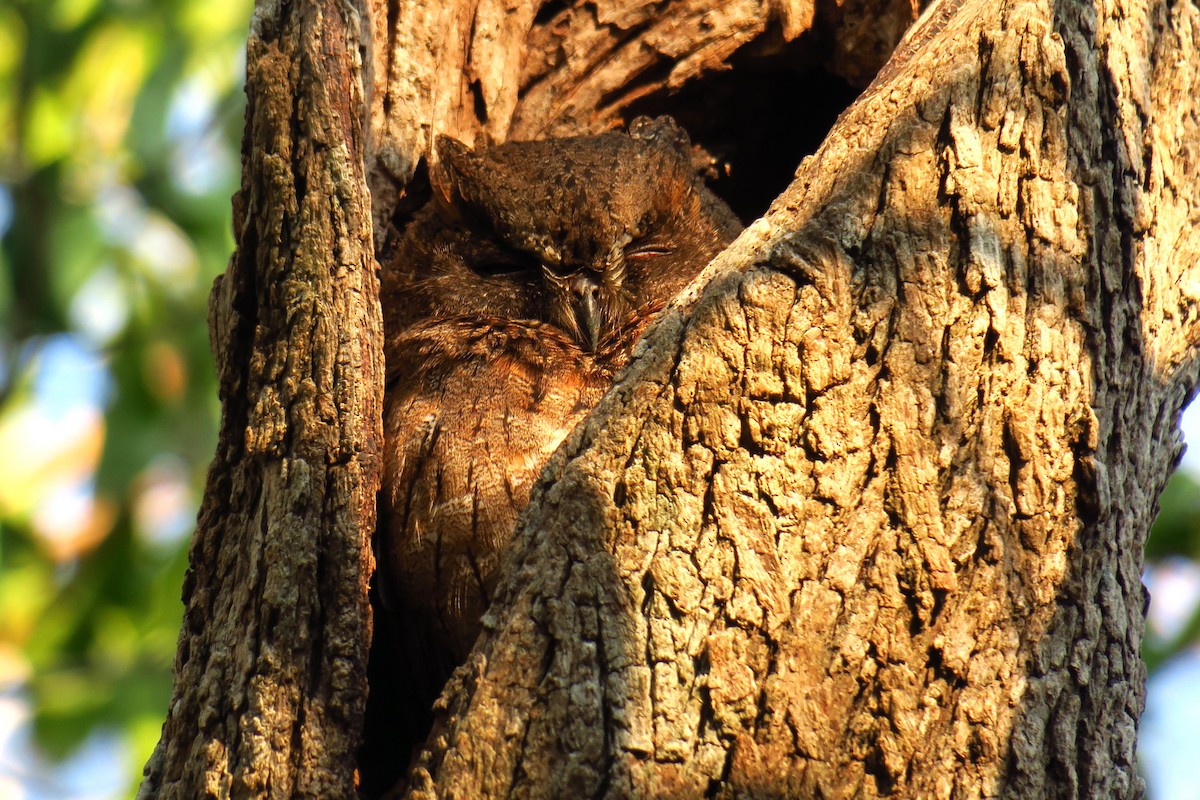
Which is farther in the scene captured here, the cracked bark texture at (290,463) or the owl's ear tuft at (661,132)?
the owl's ear tuft at (661,132)

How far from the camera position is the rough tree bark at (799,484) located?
5.81 ft

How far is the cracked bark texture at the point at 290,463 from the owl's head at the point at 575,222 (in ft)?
2.41

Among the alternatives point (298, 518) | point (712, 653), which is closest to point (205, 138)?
point (298, 518)

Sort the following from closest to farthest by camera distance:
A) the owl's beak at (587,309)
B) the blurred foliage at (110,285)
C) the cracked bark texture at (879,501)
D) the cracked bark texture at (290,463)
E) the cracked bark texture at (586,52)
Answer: the cracked bark texture at (879,501)
the cracked bark texture at (290,463)
the owl's beak at (587,309)
the cracked bark texture at (586,52)
the blurred foliage at (110,285)

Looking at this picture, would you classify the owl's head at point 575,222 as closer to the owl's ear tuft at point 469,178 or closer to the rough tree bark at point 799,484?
the owl's ear tuft at point 469,178

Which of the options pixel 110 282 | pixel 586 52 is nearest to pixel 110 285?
pixel 110 282

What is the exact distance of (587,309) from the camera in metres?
2.86

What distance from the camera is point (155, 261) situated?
621 cm

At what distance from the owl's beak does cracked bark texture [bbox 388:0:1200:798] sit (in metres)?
0.88

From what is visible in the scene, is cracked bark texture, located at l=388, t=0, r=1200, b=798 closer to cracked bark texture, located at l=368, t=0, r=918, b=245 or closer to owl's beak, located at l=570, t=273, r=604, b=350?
owl's beak, located at l=570, t=273, r=604, b=350

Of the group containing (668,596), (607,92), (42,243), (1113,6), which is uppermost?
(42,243)

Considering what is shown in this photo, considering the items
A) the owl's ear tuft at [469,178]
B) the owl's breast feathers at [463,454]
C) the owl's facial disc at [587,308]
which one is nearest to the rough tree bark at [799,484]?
the owl's breast feathers at [463,454]

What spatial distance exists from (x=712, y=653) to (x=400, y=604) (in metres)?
0.98

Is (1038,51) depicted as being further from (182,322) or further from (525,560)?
(182,322)
